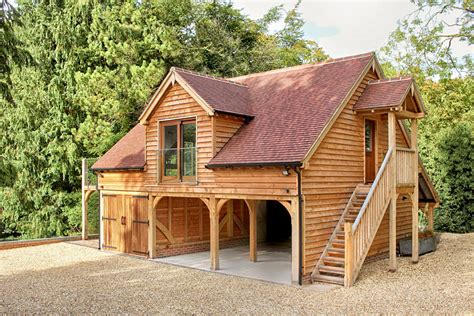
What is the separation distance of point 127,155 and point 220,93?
15.8ft

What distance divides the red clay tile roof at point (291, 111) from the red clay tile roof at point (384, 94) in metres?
0.67

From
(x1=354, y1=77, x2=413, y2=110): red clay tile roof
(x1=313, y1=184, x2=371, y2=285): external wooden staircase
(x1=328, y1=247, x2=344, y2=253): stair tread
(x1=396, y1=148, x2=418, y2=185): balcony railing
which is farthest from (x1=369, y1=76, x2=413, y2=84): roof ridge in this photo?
(x1=328, y1=247, x2=344, y2=253): stair tread

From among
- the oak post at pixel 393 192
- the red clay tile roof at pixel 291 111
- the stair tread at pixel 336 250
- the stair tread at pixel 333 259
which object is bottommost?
the stair tread at pixel 333 259

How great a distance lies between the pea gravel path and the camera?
9.63 m

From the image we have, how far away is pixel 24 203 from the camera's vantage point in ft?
87.9

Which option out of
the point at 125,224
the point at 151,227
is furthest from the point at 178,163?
the point at 125,224

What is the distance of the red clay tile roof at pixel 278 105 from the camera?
12.5 m

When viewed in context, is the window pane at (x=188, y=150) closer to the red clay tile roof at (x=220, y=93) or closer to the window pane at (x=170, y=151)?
the window pane at (x=170, y=151)

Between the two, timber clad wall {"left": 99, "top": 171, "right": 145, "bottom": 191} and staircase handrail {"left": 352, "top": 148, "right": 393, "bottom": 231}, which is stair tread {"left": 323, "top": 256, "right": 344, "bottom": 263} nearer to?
staircase handrail {"left": 352, "top": 148, "right": 393, "bottom": 231}

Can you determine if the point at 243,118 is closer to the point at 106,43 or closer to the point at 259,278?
the point at 259,278

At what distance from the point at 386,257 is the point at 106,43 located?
18.9 m

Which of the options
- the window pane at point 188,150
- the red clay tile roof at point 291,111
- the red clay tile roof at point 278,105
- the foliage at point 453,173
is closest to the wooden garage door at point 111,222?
the red clay tile roof at point 278,105

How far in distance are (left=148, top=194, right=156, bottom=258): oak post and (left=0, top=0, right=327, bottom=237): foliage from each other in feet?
36.7

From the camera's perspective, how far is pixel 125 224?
55.4ft
